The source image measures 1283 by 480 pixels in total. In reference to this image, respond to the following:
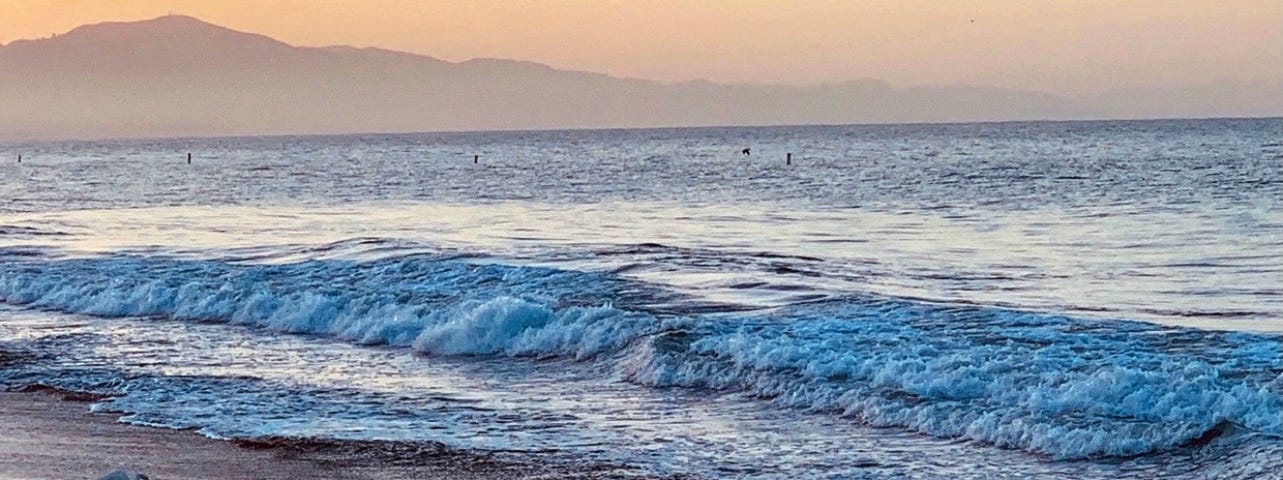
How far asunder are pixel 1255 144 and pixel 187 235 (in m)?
66.0

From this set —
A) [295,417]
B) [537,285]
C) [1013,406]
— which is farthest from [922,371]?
[537,285]

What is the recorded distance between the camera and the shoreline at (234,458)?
9.95m

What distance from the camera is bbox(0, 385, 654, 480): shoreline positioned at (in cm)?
995

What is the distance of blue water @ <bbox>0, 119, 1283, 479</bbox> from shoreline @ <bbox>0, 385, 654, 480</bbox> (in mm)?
353

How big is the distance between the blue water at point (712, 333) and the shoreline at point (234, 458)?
13.9 inches

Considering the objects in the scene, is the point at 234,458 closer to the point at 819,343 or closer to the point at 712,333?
the point at 819,343

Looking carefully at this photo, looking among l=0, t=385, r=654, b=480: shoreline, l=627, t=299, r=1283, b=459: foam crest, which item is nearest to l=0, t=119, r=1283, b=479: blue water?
l=627, t=299, r=1283, b=459: foam crest

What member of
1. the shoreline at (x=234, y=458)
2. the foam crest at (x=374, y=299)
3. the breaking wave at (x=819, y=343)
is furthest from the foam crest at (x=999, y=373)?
the shoreline at (x=234, y=458)

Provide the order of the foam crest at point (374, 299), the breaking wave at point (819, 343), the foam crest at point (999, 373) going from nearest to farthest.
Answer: the foam crest at point (999, 373) < the breaking wave at point (819, 343) < the foam crest at point (374, 299)

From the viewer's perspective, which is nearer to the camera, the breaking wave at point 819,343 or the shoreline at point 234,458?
the shoreline at point 234,458

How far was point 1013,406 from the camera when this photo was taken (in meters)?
11.7

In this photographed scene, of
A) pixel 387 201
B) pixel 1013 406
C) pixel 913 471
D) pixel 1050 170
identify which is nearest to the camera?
pixel 913 471

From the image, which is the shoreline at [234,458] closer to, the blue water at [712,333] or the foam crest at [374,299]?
the blue water at [712,333]

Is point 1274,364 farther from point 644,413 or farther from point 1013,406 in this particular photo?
point 644,413
